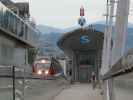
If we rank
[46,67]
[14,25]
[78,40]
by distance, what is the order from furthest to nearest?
[78,40]
[14,25]
[46,67]

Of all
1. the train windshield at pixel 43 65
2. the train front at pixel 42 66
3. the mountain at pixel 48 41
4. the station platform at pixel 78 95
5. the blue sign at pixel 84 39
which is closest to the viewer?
the station platform at pixel 78 95

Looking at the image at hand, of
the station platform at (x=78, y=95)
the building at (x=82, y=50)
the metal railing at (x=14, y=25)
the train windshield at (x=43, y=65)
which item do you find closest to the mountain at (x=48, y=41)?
the building at (x=82, y=50)

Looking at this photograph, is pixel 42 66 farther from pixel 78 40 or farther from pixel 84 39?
pixel 78 40

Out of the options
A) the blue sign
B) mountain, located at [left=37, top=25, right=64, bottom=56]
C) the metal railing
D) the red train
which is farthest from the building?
the red train

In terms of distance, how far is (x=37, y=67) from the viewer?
4209 cm

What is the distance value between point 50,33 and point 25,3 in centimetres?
3658

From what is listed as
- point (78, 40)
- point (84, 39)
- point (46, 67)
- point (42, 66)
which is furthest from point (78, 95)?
point (78, 40)

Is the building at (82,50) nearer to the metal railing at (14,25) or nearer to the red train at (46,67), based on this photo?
the metal railing at (14,25)

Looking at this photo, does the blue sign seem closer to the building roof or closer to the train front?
the building roof

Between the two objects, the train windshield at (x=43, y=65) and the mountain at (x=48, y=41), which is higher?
the train windshield at (x=43, y=65)

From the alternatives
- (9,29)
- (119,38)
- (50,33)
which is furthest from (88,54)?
(119,38)

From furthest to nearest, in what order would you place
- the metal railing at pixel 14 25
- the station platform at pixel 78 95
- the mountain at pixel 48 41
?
1. the mountain at pixel 48 41
2. the metal railing at pixel 14 25
3. the station platform at pixel 78 95

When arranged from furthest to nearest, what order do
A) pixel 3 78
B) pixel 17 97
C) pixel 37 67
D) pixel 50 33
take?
pixel 50 33 < pixel 37 67 < pixel 17 97 < pixel 3 78

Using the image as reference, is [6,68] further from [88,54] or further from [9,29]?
[88,54]
